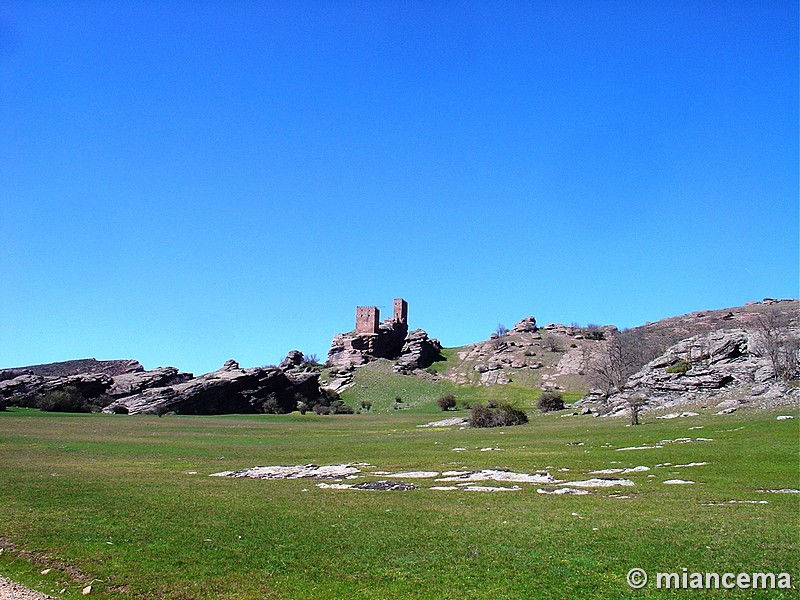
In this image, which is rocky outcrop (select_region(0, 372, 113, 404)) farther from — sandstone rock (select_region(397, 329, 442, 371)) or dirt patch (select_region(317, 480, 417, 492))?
dirt patch (select_region(317, 480, 417, 492))

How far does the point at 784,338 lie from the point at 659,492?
58.1m

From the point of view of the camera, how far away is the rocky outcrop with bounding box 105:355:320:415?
100875mm

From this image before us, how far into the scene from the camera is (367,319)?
180250mm

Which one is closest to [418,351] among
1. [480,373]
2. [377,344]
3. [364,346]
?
[377,344]

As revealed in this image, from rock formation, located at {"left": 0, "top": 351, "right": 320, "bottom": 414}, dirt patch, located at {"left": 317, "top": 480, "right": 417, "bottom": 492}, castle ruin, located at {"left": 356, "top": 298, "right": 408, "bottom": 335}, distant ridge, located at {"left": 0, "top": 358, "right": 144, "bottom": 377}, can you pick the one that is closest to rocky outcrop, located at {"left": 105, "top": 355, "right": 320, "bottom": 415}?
rock formation, located at {"left": 0, "top": 351, "right": 320, "bottom": 414}

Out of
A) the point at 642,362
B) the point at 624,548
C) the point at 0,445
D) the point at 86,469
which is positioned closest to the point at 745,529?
the point at 624,548

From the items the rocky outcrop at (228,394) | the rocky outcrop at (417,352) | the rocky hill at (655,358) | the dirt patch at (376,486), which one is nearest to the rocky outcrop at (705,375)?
the rocky hill at (655,358)

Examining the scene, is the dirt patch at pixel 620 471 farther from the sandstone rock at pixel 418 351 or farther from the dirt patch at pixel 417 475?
the sandstone rock at pixel 418 351

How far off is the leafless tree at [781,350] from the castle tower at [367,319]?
11598 cm

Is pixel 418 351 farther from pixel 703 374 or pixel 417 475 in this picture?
pixel 417 475

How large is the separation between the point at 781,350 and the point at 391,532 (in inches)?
2550

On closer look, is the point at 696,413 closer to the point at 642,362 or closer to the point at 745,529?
the point at 745,529

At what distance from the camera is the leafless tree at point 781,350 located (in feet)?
205

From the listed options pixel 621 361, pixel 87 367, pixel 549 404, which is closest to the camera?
pixel 549 404
